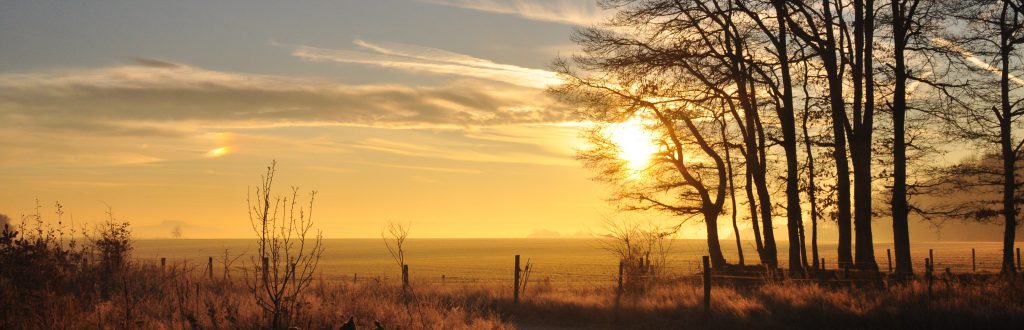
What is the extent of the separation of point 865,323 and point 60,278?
15573mm

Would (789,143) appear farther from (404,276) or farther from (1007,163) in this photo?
(404,276)

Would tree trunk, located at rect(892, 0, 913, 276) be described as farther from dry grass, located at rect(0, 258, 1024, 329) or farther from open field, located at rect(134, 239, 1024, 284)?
open field, located at rect(134, 239, 1024, 284)

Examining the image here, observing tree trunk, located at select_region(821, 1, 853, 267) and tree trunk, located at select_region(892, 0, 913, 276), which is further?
tree trunk, located at select_region(821, 1, 853, 267)

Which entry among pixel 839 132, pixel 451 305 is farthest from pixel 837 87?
pixel 451 305

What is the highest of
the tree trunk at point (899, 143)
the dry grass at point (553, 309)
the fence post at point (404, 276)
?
the tree trunk at point (899, 143)

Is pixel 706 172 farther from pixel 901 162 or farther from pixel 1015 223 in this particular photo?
pixel 1015 223

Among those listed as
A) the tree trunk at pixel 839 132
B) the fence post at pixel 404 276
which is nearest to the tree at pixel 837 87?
the tree trunk at pixel 839 132

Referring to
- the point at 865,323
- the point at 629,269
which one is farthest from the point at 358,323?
the point at 629,269

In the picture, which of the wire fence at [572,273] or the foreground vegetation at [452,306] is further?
the wire fence at [572,273]

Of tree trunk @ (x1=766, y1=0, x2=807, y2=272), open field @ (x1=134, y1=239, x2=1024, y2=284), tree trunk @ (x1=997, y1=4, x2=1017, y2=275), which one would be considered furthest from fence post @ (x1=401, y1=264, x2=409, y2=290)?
tree trunk @ (x1=997, y1=4, x2=1017, y2=275)

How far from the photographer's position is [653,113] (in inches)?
1316

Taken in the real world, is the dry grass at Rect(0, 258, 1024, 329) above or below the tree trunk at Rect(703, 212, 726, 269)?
below

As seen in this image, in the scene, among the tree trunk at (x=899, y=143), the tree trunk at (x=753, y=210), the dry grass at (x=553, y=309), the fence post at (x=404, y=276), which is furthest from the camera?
the tree trunk at (x=753, y=210)

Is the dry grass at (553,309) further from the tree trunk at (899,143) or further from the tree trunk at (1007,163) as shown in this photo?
the tree trunk at (1007,163)
